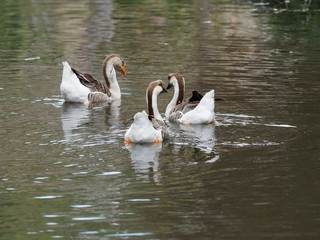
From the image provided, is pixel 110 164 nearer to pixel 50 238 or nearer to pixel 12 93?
pixel 50 238

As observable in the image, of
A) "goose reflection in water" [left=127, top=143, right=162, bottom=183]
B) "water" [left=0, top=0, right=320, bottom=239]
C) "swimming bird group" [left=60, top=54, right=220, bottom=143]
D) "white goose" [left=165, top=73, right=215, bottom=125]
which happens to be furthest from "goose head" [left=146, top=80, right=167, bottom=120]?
"goose reflection in water" [left=127, top=143, right=162, bottom=183]

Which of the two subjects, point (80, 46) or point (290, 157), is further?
point (80, 46)

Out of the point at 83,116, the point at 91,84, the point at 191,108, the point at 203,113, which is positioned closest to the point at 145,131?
the point at 203,113

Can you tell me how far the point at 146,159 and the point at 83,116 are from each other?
3.93 meters

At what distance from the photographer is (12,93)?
15.2 meters

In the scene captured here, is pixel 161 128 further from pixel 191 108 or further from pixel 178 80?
pixel 178 80

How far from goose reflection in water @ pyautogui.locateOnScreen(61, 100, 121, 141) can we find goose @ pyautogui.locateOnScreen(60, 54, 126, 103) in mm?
161

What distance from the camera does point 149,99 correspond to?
514 inches

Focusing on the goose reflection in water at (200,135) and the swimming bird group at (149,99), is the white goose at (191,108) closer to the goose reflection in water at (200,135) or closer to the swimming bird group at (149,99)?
the swimming bird group at (149,99)

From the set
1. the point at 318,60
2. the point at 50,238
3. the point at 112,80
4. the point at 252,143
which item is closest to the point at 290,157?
the point at 252,143

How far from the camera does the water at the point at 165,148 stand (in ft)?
25.6

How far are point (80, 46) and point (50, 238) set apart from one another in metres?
15.6

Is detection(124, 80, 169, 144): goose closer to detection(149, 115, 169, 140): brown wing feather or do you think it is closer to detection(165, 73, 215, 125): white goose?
detection(149, 115, 169, 140): brown wing feather

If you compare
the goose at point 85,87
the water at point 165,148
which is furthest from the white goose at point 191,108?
the goose at point 85,87
